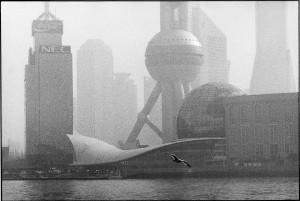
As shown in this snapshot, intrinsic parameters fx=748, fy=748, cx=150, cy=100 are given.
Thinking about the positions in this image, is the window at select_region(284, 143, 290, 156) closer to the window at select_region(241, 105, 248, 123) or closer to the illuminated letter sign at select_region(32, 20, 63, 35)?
the window at select_region(241, 105, 248, 123)

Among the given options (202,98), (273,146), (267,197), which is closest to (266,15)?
(202,98)

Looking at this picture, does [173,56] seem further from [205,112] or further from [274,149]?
[274,149]

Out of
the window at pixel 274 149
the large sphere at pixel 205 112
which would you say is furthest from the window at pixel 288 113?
the large sphere at pixel 205 112

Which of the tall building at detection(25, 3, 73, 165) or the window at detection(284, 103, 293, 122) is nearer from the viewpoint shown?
the window at detection(284, 103, 293, 122)

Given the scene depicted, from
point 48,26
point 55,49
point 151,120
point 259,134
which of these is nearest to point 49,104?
point 55,49

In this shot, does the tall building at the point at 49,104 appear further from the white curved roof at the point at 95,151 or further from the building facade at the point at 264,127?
the building facade at the point at 264,127

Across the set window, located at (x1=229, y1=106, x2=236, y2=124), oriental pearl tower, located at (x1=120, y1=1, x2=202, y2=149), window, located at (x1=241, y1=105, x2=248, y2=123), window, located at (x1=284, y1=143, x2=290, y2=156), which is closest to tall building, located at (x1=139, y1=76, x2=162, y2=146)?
oriental pearl tower, located at (x1=120, y1=1, x2=202, y2=149)
